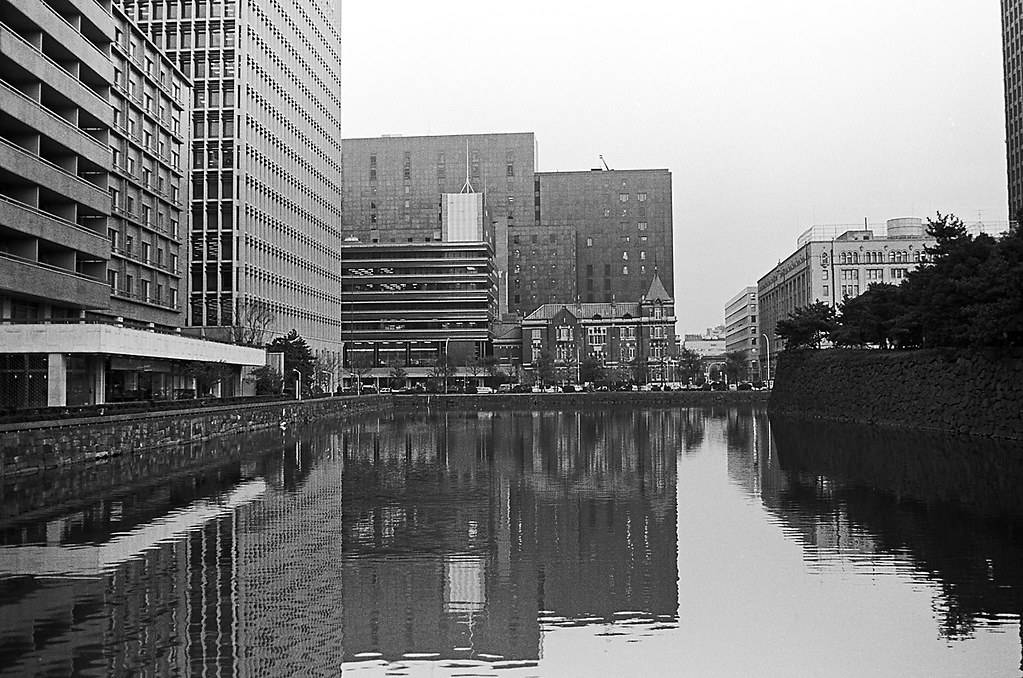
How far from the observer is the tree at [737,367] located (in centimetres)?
13612

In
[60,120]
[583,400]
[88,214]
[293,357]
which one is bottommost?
[583,400]

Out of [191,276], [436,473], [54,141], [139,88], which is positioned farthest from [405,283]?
[436,473]

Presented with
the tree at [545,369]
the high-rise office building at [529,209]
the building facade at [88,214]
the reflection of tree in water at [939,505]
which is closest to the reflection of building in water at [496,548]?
the reflection of tree in water at [939,505]

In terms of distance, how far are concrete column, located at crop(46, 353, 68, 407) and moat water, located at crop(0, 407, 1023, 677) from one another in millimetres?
→ 13747

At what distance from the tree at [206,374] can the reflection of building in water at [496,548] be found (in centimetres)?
2700

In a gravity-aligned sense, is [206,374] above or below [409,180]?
below

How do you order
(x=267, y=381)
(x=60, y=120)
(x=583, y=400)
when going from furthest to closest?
(x=583, y=400) → (x=267, y=381) → (x=60, y=120)

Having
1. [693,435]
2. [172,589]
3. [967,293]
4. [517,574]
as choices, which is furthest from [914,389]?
[172,589]

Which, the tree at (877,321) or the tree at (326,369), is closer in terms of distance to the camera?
the tree at (877,321)

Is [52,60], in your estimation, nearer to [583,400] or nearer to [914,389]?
[914,389]

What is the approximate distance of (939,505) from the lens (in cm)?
1905

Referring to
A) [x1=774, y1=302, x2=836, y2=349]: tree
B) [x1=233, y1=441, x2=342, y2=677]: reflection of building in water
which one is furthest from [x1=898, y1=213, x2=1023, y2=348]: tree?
[x1=233, y1=441, x2=342, y2=677]: reflection of building in water

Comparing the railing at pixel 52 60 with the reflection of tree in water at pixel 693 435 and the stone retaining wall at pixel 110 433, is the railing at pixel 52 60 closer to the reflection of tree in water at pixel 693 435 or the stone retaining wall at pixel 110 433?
the stone retaining wall at pixel 110 433

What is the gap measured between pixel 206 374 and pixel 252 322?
18.7m
